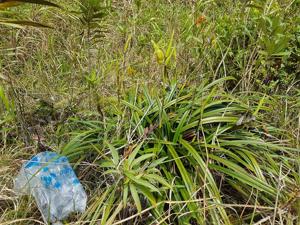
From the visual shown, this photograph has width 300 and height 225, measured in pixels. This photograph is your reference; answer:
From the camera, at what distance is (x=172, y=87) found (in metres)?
2.43

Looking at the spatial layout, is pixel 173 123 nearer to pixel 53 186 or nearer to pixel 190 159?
pixel 190 159

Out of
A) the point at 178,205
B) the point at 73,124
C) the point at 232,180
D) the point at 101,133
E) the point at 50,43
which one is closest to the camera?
the point at 178,205

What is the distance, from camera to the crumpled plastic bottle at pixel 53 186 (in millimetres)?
2018

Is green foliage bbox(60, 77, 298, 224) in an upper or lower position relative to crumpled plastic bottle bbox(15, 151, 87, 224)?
upper

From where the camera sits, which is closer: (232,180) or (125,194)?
(125,194)

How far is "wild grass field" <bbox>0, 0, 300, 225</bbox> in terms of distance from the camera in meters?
1.99

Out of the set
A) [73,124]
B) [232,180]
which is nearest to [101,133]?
[73,124]

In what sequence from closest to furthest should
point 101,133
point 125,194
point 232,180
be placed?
→ point 125,194
point 232,180
point 101,133

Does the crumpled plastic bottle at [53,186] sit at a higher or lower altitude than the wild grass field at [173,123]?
lower

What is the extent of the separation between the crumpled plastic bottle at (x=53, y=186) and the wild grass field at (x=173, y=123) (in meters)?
0.05

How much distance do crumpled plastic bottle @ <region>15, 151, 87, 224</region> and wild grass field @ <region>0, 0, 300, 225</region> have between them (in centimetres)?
5

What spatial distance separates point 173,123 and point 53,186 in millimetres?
623

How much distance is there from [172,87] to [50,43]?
127 centimetres

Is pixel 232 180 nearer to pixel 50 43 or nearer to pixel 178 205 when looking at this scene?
pixel 178 205
